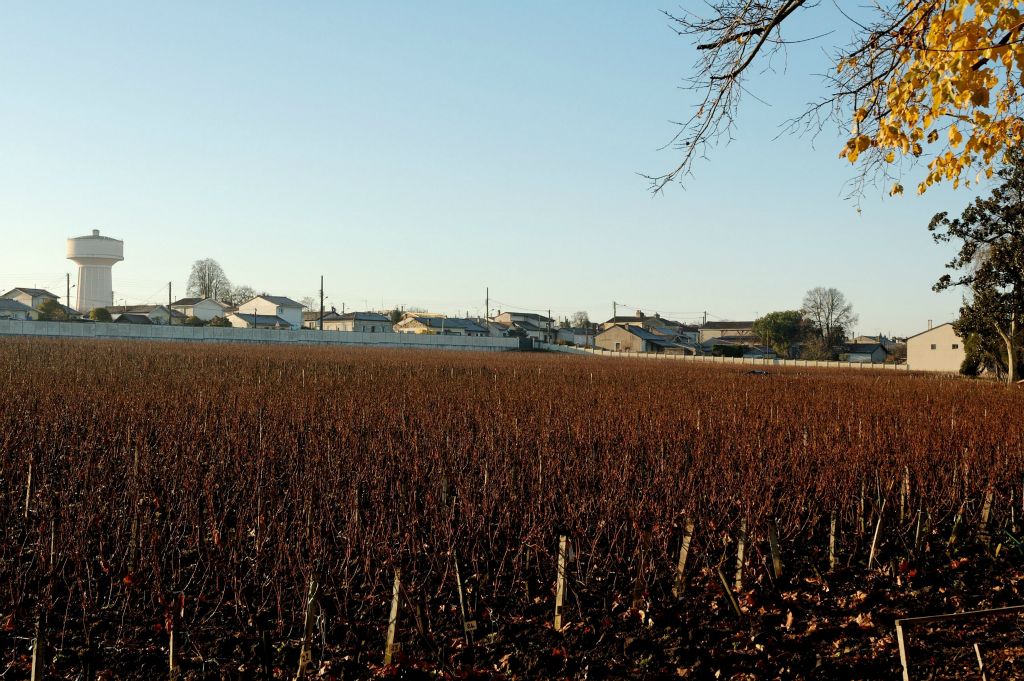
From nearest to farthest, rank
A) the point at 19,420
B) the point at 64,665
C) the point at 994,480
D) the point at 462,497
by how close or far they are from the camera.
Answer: the point at 64,665
the point at 462,497
the point at 994,480
the point at 19,420

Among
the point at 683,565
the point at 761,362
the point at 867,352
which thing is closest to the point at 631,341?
the point at 867,352

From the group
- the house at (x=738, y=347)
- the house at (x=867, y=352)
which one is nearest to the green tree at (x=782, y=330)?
the house at (x=738, y=347)

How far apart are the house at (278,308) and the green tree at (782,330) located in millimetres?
52469

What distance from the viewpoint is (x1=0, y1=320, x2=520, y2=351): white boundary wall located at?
5738cm

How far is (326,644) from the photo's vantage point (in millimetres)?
4902

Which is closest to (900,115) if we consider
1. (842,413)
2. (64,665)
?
(64,665)

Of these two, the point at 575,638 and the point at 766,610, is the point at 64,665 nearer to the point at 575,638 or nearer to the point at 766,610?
the point at 575,638

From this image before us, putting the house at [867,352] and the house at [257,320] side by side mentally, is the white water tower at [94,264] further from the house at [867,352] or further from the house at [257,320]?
the house at [867,352]

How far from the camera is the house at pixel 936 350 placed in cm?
5197

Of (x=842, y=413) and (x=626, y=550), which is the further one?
(x=842, y=413)

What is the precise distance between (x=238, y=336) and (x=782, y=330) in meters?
53.7

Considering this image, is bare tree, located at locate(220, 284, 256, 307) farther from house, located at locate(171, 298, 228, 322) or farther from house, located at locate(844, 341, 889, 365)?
house, located at locate(844, 341, 889, 365)

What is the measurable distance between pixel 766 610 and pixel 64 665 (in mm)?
4322

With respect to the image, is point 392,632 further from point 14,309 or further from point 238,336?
point 14,309
